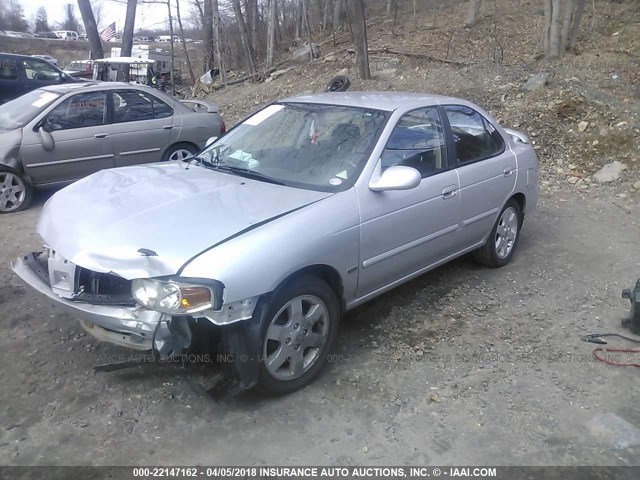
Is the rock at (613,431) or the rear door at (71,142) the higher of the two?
the rear door at (71,142)

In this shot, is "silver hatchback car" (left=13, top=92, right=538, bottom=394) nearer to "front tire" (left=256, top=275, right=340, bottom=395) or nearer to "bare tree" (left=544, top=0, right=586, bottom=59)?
"front tire" (left=256, top=275, right=340, bottom=395)

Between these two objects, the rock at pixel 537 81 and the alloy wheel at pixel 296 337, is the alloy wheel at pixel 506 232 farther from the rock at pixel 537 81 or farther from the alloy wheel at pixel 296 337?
the rock at pixel 537 81

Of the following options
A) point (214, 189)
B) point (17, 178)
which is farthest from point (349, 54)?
point (214, 189)

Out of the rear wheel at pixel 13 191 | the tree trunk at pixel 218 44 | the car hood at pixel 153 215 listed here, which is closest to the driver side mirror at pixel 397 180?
the car hood at pixel 153 215

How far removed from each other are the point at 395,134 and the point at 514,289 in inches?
74.0

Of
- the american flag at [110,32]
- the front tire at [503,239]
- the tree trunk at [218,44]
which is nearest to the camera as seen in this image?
the front tire at [503,239]

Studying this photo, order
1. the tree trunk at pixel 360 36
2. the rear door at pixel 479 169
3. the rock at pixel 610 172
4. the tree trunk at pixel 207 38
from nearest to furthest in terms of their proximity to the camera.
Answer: the rear door at pixel 479 169, the rock at pixel 610 172, the tree trunk at pixel 360 36, the tree trunk at pixel 207 38

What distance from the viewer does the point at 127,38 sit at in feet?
62.1

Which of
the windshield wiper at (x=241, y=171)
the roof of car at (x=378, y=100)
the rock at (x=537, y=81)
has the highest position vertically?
the roof of car at (x=378, y=100)

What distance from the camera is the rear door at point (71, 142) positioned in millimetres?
6703

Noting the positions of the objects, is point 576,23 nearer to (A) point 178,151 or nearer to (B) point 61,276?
(A) point 178,151

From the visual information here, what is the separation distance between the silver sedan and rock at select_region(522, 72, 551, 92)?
19.0 ft

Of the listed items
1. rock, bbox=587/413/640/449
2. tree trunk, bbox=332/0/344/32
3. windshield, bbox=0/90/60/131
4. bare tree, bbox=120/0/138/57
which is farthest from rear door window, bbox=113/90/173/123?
tree trunk, bbox=332/0/344/32

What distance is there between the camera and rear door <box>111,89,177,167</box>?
7.36 m
